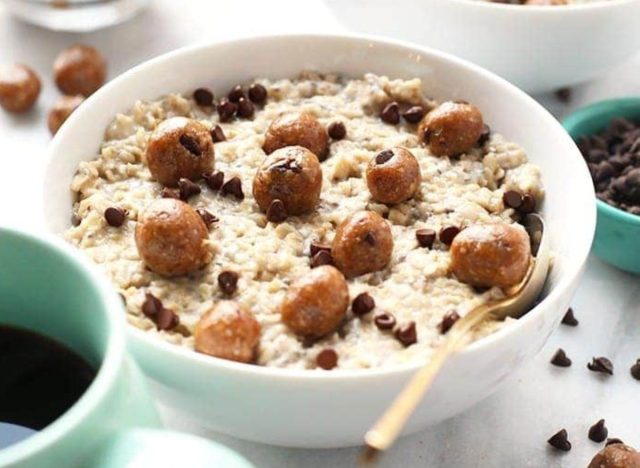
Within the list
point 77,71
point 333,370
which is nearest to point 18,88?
point 77,71

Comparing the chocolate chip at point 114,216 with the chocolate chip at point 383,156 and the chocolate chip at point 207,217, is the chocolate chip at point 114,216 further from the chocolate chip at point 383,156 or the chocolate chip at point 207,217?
the chocolate chip at point 383,156

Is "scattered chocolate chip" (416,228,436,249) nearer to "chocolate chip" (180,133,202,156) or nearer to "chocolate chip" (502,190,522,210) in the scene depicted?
"chocolate chip" (502,190,522,210)

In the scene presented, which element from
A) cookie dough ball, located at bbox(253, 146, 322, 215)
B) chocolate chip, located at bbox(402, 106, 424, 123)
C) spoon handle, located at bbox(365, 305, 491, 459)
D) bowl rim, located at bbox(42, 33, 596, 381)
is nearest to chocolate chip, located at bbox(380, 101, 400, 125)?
chocolate chip, located at bbox(402, 106, 424, 123)

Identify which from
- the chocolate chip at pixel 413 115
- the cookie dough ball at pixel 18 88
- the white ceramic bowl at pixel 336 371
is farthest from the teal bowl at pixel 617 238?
the cookie dough ball at pixel 18 88

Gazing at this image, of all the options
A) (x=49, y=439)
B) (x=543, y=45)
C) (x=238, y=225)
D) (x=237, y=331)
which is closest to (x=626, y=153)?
(x=543, y=45)

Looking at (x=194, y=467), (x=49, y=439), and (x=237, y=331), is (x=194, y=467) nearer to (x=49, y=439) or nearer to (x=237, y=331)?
(x=49, y=439)

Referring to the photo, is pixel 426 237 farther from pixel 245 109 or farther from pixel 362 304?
pixel 245 109
